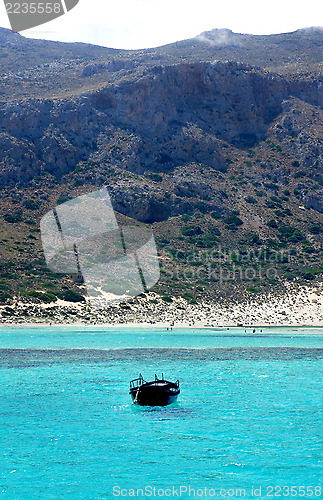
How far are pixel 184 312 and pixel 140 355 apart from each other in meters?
41.0

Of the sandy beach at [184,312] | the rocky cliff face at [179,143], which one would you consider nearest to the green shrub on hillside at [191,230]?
the rocky cliff face at [179,143]

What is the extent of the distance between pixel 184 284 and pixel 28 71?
87.7 meters

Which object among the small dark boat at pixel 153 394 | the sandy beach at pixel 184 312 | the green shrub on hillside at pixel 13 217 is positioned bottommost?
the sandy beach at pixel 184 312

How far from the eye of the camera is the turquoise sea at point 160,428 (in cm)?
1811

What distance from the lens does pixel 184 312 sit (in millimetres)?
91375

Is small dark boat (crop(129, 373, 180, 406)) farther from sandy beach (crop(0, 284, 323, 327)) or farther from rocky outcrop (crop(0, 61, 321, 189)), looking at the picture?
rocky outcrop (crop(0, 61, 321, 189))

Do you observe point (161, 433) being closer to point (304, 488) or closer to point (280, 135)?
point (304, 488)

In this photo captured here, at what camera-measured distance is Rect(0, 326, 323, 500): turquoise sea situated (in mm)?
18109

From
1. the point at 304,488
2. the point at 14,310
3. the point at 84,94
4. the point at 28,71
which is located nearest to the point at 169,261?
the point at 14,310

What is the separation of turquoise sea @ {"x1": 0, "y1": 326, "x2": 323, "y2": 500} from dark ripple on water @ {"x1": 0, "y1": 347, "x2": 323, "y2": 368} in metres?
0.19

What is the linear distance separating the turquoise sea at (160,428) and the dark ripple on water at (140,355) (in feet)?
0.64

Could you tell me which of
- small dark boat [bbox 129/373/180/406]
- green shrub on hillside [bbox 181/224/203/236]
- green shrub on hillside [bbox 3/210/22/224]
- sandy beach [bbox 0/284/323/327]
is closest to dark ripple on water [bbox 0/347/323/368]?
small dark boat [bbox 129/373/180/406]

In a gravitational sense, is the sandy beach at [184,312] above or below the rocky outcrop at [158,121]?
below

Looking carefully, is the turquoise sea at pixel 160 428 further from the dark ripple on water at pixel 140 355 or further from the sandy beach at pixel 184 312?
the sandy beach at pixel 184 312
